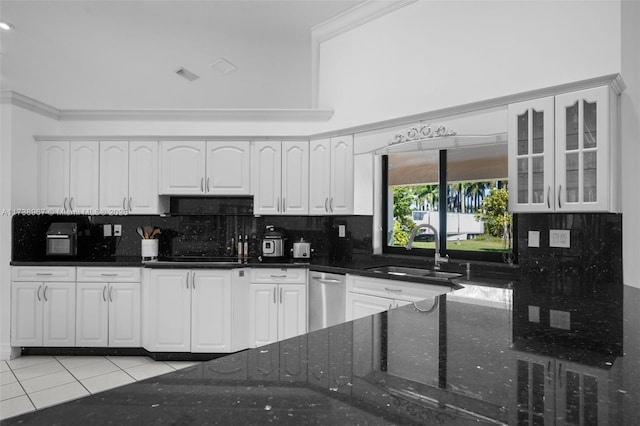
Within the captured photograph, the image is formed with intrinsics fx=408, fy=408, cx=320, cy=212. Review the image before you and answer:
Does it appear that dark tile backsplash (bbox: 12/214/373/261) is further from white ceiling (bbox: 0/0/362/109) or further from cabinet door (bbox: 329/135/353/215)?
white ceiling (bbox: 0/0/362/109)

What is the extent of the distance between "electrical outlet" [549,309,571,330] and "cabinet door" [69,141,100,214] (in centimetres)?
423

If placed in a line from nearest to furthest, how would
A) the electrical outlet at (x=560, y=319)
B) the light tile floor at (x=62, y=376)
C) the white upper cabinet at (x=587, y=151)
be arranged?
the electrical outlet at (x=560, y=319), the white upper cabinet at (x=587, y=151), the light tile floor at (x=62, y=376)

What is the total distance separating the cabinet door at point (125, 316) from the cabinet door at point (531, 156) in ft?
11.3

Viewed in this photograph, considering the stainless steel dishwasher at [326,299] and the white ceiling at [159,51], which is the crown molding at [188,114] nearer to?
the white ceiling at [159,51]

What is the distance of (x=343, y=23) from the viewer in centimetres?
423

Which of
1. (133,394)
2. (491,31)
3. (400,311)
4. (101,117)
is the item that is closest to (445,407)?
(133,394)

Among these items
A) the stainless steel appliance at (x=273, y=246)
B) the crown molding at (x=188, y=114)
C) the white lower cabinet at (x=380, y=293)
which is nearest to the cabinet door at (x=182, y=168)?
the crown molding at (x=188, y=114)

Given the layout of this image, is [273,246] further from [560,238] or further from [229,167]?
[560,238]

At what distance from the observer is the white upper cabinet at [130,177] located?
4.26m

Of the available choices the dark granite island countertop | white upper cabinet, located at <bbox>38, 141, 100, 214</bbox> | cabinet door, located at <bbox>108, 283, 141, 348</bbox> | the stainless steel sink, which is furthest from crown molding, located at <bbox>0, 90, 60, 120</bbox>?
the dark granite island countertop

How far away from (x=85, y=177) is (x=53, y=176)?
13.0 inches

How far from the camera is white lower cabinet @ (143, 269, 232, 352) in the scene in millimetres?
3812

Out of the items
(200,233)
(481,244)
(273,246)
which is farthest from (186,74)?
(481,244)

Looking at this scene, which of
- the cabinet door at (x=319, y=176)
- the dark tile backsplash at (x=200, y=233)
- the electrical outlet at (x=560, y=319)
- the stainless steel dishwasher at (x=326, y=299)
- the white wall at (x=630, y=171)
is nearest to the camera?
the electrical outlet at (x=560, y=319)
